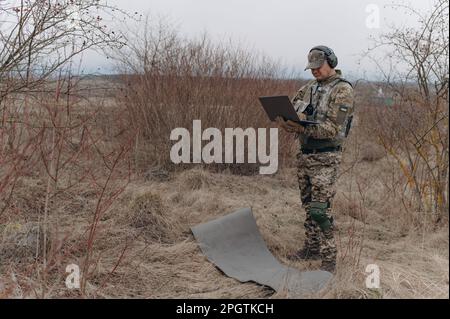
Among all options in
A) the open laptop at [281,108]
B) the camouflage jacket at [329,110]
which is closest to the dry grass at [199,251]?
the camouflage jacket at [329,110]

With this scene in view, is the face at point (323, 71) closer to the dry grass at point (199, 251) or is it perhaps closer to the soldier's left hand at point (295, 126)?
the soldier's left hand at point (295, 126)

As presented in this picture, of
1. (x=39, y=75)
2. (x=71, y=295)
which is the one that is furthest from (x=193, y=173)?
(x=71, y=295)

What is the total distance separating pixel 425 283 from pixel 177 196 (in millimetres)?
3400

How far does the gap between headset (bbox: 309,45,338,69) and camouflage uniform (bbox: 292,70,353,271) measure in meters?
0.09

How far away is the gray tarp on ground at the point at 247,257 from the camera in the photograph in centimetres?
328

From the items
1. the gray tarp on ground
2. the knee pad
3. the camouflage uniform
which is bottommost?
the gray tarp on ground

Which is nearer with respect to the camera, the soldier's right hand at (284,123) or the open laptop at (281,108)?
the open laptop at (281,108)

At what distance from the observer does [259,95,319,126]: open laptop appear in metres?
3.42

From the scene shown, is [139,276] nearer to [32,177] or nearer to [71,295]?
[71,295]

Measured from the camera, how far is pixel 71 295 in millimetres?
3127

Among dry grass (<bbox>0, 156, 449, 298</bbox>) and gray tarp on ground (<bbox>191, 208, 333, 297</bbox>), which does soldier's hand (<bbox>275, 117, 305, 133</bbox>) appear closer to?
dry grass (<bbox>0, 156, 449, 298</bbox>)

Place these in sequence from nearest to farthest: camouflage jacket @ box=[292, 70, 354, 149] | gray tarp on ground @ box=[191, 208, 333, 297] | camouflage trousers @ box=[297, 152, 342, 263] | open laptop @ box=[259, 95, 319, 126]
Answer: gray tarp on ground @ box=[191, 208, 333, 297]
open laptop @ box=[259, 95, 319, 126]
camouflage jacket @ box=[292, 70, 354, 149]
camouflage trousers @ box=[297, 152, 342, 263]

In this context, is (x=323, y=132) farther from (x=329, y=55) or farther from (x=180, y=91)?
(x=180, y=91)

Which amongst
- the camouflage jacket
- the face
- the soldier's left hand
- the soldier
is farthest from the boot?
the face
